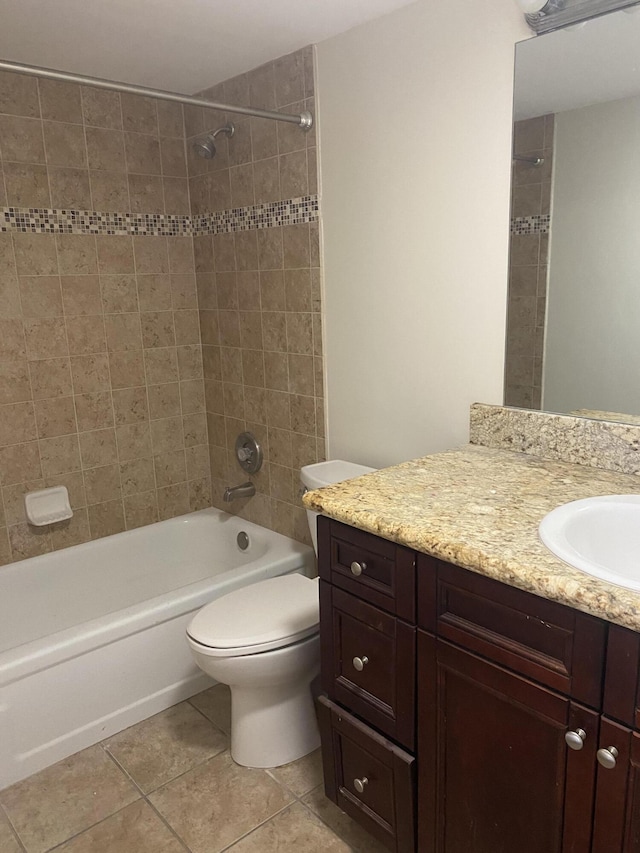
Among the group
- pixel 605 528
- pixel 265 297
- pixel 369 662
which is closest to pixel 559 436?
pixel 605 528

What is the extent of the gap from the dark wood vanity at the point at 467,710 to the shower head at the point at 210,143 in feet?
5.70

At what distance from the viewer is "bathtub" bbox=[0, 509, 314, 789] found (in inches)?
77.4

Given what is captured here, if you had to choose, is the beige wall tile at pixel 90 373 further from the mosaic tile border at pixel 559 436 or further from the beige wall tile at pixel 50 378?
the mosaic tile border at pixel 559 436

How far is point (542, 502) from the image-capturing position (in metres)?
1.39

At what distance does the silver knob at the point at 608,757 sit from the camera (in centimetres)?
103

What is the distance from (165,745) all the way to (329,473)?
3.33ft

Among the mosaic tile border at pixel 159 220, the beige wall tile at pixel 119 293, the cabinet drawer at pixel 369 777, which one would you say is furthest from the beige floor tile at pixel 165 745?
the mosaic tile border at pixel 159 220

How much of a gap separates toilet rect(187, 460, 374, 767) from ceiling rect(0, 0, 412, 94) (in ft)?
5.65

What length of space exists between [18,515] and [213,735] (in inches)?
45.7

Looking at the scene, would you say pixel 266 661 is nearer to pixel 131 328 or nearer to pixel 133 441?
pixel 133 441

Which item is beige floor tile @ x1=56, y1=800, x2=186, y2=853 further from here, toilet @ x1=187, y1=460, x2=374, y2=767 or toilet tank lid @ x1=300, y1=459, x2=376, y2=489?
toilet tank lid @ x1=300, y1=459, x2=376, y2=489

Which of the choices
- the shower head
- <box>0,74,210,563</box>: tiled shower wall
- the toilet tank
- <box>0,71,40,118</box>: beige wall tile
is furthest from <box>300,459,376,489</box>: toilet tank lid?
<box>0,71,40,118</box>: beige wall tile

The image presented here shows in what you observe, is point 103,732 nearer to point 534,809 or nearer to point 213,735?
point 213,735

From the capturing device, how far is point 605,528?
134cm
